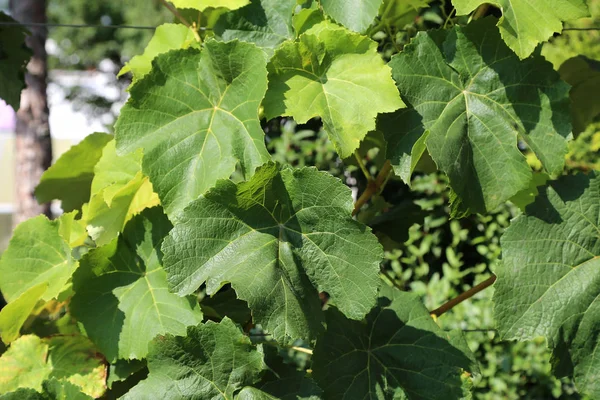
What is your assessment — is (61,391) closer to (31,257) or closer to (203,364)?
(203,364)

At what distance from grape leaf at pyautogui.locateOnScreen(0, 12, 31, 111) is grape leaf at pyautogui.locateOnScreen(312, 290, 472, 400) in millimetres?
1169

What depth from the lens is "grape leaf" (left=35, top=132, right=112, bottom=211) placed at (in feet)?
5.56

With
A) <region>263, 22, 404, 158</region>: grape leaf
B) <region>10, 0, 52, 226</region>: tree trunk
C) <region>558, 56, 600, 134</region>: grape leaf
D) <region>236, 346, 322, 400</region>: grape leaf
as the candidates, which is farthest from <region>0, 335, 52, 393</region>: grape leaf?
<region>10, 0, 52, 226</region>: tree trunk

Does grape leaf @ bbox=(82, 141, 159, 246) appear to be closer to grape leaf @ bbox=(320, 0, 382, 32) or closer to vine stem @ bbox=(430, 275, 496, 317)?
grape leaf @ bbox=(320, 0, 382, 32)

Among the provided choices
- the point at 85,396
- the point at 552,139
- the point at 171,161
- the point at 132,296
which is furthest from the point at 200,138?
the point at 552,139

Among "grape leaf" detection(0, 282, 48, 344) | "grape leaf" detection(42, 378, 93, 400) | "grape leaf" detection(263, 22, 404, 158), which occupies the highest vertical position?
"grape leaf" detection(263, 22, 404, 158)

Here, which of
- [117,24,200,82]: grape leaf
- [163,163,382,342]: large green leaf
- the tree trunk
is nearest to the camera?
[163,163,382,342]: large green leaf

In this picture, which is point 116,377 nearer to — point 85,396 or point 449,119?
point 85,396

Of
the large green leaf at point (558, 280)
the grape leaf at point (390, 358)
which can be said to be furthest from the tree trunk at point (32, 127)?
the large green leaf at point (558, 280)

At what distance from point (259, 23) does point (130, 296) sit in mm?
642

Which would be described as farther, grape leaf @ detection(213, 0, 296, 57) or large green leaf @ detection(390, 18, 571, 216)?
grape leaf @ detection(213, 0, 296, 57)

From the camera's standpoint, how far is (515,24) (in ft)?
4.12

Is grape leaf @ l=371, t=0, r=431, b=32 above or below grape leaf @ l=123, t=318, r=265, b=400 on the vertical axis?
above

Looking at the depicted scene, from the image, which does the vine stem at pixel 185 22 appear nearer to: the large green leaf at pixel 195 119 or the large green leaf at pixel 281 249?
the large green leaf at pixel 195 119
